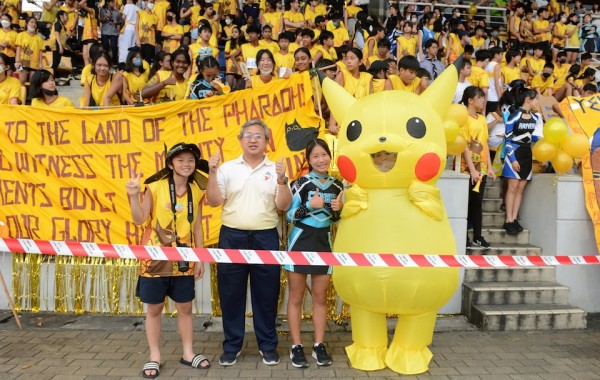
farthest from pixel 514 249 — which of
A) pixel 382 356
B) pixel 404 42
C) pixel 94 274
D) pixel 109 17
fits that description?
pixel 109 17

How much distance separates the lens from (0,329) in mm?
5363

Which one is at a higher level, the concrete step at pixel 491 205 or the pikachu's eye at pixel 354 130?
the pikachu's eye at pixel 354 130

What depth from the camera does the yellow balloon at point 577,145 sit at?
595 cm

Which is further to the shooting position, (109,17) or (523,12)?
(523,12)

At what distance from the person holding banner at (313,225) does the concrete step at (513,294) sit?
6.38 ft

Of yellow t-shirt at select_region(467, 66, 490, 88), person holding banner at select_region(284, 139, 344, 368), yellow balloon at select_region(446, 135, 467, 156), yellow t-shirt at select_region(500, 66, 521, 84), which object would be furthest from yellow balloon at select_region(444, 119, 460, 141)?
yellow t-shirt at select_region(500, 66, 521, 84)

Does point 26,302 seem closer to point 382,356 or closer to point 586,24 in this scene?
point 382,356

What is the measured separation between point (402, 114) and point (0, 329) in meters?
4.34

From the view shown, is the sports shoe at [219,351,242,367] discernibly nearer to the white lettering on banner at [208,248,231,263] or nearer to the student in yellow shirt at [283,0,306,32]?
the white lettering on banner at [208,248,231,263]

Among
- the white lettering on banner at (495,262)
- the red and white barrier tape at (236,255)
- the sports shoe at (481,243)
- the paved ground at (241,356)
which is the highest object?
the red and white barrier tape at (236,255)

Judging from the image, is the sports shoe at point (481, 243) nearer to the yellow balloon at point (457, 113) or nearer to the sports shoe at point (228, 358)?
the yellow balloon at point (457, 113)

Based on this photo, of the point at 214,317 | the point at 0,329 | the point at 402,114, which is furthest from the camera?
the point at 214,317

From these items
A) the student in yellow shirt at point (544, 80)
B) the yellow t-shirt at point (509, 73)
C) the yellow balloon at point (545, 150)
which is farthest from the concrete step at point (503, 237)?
the student in yellow shirt at point (544, 80)

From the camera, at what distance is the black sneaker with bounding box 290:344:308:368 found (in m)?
4.48
